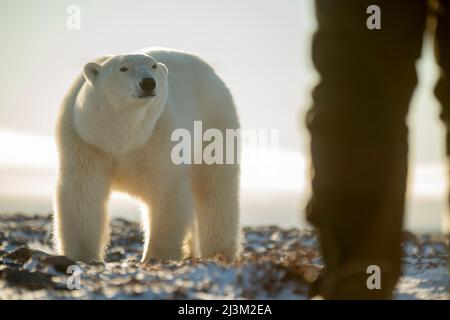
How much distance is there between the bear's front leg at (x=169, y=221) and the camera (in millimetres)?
7211

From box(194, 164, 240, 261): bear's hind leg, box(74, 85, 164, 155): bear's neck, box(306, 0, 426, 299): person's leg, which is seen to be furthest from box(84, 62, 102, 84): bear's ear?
box(306, 0, 426, 299): person's leg

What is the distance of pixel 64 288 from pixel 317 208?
7.36 ft

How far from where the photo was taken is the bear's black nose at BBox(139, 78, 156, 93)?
22.2 feet

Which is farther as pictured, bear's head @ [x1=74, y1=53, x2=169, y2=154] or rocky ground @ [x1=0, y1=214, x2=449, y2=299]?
bear's head @ [x1=74, y1=53, x2=169, y2=154]

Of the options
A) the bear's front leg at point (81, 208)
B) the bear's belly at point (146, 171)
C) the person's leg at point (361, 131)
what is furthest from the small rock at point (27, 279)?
the person's leg at point (361, 131)

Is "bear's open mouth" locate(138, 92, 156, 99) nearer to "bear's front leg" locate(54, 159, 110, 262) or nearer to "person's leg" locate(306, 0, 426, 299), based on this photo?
"bear's front leg" locate(54, 159, 110, 262)

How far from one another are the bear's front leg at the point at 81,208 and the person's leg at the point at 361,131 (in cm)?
419

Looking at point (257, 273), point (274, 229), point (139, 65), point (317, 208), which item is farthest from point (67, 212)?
point (274, 229)

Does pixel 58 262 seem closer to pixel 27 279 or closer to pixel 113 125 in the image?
pixel 27 279

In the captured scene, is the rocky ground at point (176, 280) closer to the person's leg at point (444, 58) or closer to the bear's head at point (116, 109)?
the bear's head at point (116, 109)

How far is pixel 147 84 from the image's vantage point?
6.78m

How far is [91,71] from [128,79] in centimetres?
52

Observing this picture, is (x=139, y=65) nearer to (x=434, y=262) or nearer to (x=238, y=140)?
(x=238, y=140)

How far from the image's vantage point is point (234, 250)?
8281 millimetres
